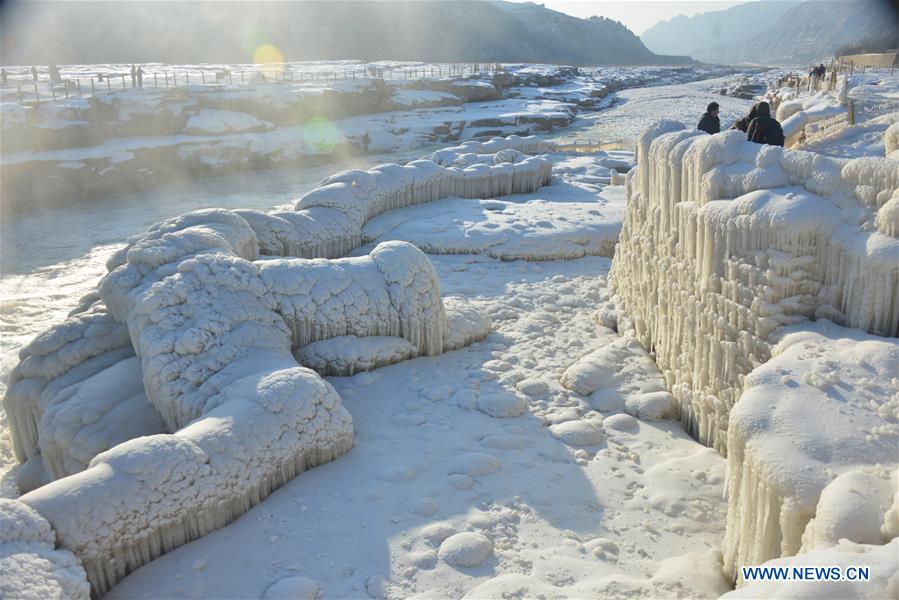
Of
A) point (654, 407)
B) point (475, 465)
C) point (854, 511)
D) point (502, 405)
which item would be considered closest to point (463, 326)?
point (502, 405)

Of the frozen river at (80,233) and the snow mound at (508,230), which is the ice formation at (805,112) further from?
the frozen river at (80,233)

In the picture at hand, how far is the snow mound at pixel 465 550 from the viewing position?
12.1 ft

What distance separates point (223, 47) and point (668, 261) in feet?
203

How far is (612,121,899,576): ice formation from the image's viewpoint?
3.05m

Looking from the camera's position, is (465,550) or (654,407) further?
(654,407)

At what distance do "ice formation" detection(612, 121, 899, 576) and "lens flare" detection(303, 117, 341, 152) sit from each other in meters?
18.5

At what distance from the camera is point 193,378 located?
5.02 metres

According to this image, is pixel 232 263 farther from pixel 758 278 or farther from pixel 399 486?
pixel 758 278

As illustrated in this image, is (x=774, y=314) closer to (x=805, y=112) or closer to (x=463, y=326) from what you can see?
(x=463, y=326)

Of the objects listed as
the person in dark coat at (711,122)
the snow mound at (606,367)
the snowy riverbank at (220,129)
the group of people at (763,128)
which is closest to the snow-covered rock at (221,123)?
the snowy riverbank at (220,129)

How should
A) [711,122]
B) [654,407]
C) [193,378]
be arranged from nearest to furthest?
[193,378]
[654,407]
[711,122]

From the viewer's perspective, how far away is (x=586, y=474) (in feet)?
15.2

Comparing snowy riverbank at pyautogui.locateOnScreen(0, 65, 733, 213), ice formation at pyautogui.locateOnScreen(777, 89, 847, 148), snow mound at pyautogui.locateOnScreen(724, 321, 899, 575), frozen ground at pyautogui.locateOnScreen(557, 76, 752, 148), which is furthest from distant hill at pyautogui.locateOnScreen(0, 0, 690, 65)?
snow mound at pyautogui.locateOnScreen(724, 321, 899, 575)

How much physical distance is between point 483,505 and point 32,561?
7.87ft
